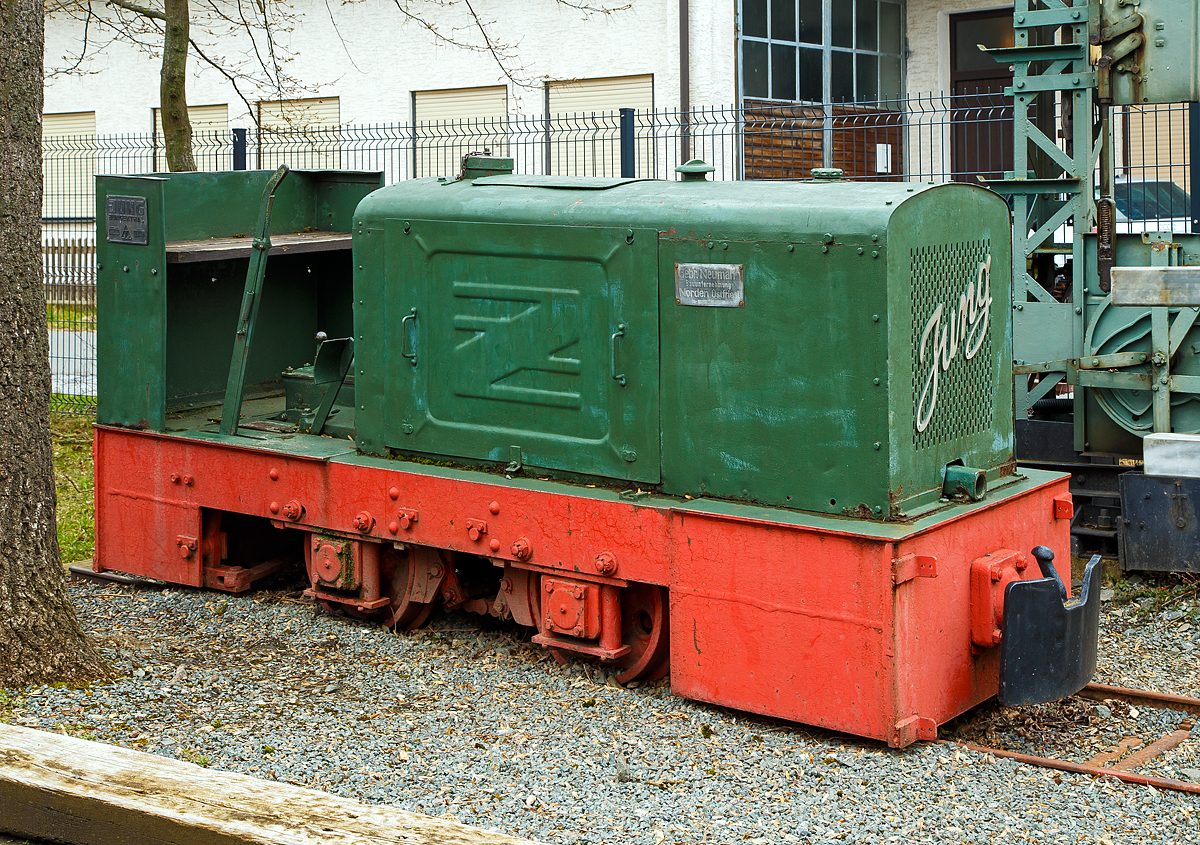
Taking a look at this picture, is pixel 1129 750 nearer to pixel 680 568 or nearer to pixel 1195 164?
pixel 680 568

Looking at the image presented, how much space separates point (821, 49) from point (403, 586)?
40.8ft

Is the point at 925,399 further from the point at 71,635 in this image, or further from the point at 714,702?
the point at 71,635

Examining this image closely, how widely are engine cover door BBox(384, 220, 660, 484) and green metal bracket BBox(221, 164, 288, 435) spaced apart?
0.80 m

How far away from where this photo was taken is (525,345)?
18.3 feet

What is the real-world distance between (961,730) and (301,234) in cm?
437

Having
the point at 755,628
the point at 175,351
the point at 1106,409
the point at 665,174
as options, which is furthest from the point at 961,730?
the point at 665,174

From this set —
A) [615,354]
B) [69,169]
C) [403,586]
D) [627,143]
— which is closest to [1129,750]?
[615,354]

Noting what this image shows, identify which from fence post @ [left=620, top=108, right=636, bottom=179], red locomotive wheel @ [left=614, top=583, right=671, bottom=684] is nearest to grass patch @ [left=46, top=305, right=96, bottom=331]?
fence post @ [left=620, top=108, right=636, bottom=179]

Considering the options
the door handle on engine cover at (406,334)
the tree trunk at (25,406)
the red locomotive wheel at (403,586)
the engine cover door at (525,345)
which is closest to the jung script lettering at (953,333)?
the engine cover door at (525,345)

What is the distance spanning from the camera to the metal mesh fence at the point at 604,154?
12.5m

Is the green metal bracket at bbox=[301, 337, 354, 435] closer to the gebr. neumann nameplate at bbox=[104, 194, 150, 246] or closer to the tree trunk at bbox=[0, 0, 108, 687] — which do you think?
the gebr. neumann nameplate at bbox=[104, 194, 150, 246]

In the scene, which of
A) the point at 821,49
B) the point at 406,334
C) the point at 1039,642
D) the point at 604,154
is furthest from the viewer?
the point at 821,49

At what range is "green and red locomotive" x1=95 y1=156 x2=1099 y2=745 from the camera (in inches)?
186

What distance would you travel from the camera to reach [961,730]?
5.11 m
